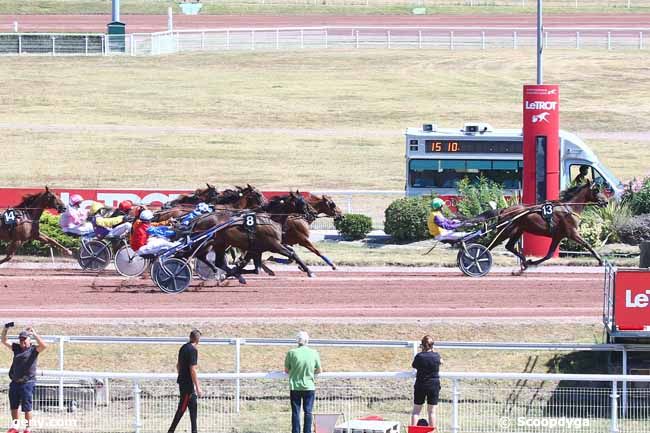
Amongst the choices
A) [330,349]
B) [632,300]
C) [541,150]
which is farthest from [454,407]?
[541,150]

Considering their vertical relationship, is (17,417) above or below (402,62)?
below

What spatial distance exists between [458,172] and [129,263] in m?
9.66

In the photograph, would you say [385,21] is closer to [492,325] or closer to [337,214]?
[337,214]

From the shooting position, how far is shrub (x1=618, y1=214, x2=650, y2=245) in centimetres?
2783

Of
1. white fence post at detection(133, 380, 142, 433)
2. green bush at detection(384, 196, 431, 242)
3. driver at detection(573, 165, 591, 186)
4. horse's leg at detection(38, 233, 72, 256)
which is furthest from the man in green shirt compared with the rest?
green bush at detection(384, 196, 431, 242)

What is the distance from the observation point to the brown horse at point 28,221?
25531 mm

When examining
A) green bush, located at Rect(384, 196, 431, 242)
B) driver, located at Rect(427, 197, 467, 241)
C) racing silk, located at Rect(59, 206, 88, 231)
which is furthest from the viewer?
green bush, located at Rect(384, 196, 431, 242)

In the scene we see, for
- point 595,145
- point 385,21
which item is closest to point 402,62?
point 385,21

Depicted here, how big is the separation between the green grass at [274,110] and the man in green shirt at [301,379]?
24264mm

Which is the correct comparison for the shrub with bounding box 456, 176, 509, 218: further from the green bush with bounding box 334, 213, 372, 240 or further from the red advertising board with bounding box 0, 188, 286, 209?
the red advertising board with bounding box 0, 188, 286, 209

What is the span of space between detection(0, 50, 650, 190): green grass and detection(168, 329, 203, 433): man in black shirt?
24.1 m

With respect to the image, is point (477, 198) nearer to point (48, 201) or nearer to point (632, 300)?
point (48, 201)

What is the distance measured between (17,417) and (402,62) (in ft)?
140

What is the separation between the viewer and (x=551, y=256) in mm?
25281
